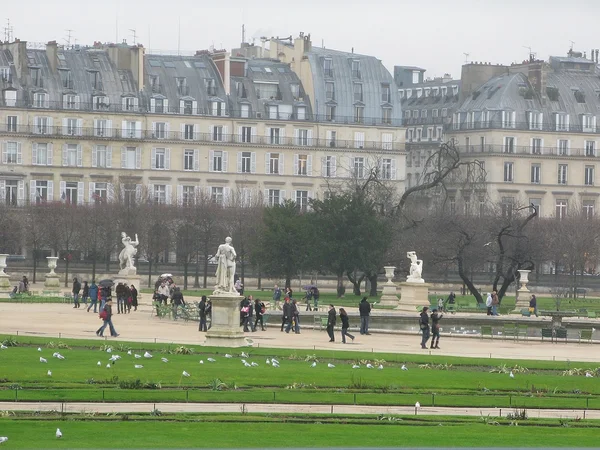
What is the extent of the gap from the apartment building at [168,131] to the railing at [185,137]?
0.06 m

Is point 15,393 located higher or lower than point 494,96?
lower

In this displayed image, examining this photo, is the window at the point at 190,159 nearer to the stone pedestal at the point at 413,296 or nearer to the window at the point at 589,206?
the window at the point at 589,206

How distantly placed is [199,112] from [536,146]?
23000 millimetres

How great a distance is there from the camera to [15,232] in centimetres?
9781

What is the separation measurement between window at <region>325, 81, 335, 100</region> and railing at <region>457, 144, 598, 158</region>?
986 cm

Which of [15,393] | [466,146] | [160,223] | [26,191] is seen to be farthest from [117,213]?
[15,393]

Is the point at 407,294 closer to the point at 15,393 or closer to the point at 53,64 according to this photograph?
the point at 15,393

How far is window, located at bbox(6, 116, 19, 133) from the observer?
107562 mm

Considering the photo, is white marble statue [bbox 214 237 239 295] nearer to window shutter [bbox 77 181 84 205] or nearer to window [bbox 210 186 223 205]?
window [bbox 210 186 223 205]

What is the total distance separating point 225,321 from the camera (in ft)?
148

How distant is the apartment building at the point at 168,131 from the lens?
4254 inches

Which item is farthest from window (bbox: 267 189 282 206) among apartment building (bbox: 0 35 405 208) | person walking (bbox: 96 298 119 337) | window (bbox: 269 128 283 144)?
person walking (bbox: 96 298 119 337)

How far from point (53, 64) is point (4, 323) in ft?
189

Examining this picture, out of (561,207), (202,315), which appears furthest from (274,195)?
(202,315)
